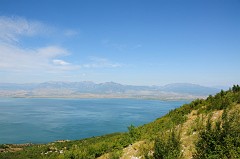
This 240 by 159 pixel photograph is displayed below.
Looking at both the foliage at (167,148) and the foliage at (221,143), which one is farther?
the foliage at (167,148)

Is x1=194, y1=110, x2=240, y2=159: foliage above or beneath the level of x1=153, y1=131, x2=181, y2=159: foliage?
above

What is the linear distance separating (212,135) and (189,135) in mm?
2438

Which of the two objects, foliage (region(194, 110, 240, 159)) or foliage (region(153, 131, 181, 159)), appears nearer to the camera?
foliage (region(194, 110, 240, 159))

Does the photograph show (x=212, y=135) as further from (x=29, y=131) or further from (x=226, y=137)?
(x=29, y=131)

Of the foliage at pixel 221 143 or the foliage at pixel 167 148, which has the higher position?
the foliage at pixel 221 143

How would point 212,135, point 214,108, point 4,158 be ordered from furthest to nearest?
point 4,158, point 214,108, point 212,135

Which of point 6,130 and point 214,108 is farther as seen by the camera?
point 6,130

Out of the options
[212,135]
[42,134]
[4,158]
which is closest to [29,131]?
[42,134]

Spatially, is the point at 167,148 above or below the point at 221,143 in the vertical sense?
below

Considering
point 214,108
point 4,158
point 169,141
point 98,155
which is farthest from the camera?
point 4,158

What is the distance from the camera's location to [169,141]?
323 inches

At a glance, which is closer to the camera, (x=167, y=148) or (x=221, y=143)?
(x=221, y=143)

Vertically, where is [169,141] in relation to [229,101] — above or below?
below

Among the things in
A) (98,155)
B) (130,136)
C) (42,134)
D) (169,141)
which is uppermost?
(169,141)
